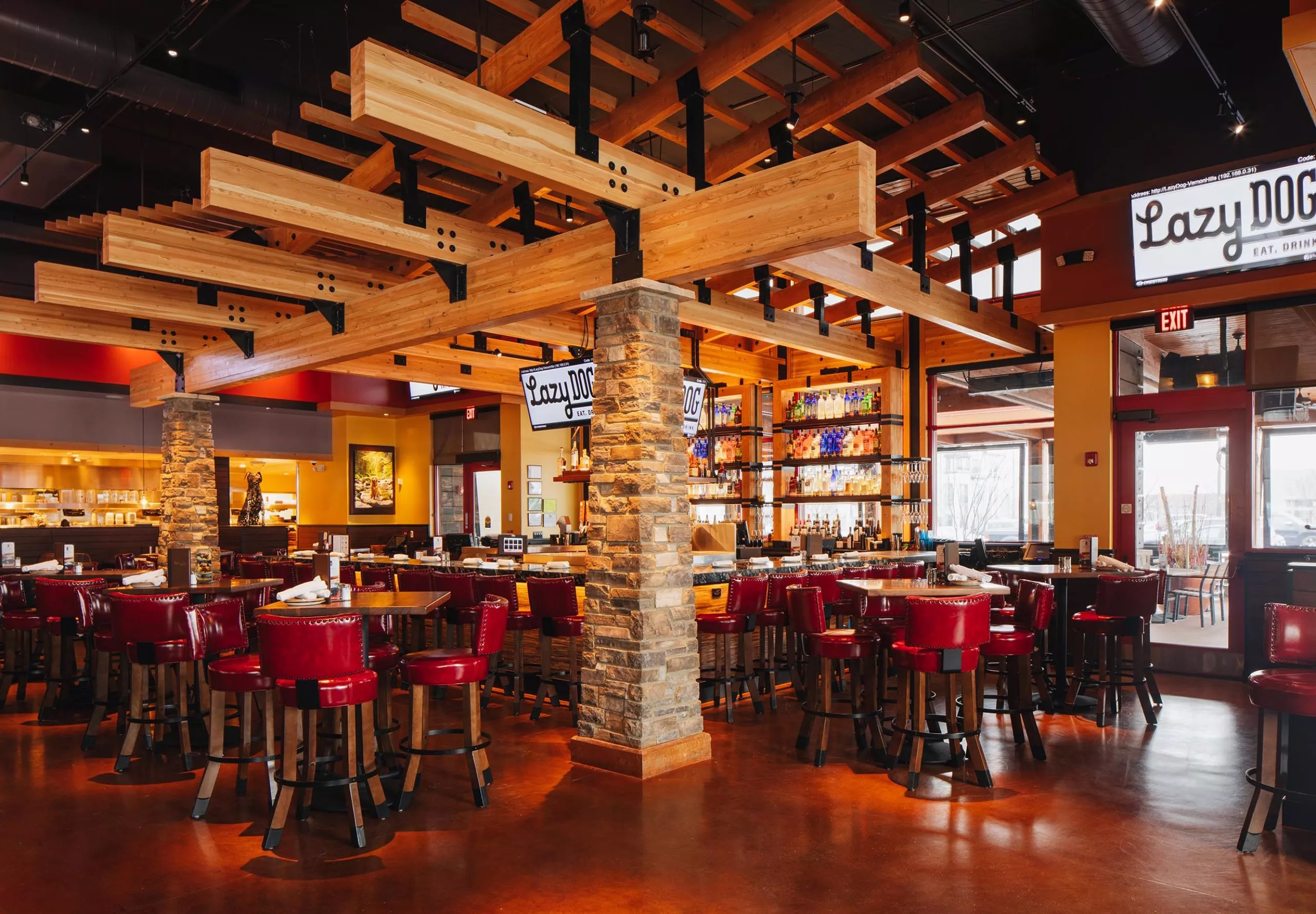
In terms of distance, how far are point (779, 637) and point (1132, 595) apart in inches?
103

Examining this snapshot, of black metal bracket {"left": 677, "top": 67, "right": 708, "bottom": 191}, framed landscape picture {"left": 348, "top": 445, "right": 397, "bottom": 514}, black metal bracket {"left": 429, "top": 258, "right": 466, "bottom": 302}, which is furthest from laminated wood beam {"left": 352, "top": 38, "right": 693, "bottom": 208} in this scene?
framed landscape picture {"left": 348, "top": 445, "right": 397, "bottom": 514}

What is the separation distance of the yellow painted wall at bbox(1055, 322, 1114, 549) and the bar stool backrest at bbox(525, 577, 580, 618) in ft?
17.4

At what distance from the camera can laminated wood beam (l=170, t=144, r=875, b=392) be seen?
A: 14.7 ft

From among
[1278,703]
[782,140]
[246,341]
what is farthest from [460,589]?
[1278,703]

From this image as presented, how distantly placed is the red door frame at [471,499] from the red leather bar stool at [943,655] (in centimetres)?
1117

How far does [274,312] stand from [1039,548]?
27.8 ft

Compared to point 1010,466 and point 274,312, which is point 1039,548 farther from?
point 274,312

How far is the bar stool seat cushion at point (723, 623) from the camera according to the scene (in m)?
6.45

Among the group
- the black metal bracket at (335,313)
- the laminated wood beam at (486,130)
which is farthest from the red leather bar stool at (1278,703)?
the black metal bracket at (335,313)

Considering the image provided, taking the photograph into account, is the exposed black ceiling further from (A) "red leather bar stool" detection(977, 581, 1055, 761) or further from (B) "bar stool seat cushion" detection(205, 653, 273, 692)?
(B) "bar stool seat cushion" detection(205, 653, 273, 692)

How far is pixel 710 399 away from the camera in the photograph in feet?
30.7

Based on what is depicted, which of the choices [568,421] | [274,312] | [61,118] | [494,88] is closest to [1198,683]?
[568,421]

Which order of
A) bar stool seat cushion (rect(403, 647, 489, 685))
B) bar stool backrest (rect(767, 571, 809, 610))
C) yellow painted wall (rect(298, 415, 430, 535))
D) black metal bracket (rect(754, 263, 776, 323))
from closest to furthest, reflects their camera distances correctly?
bar stool seat cushion (rect(403, 647, 489, 685))
bar stool backrest (rect(767, 571, 809, 610))
black metal bracket (rect(754, 263, 776, 323))
yellow painted wall (rect(298, 415, 430, 535))

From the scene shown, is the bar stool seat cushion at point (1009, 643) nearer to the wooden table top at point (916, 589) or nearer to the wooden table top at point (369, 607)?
the wooden table top at point (916, 589)
